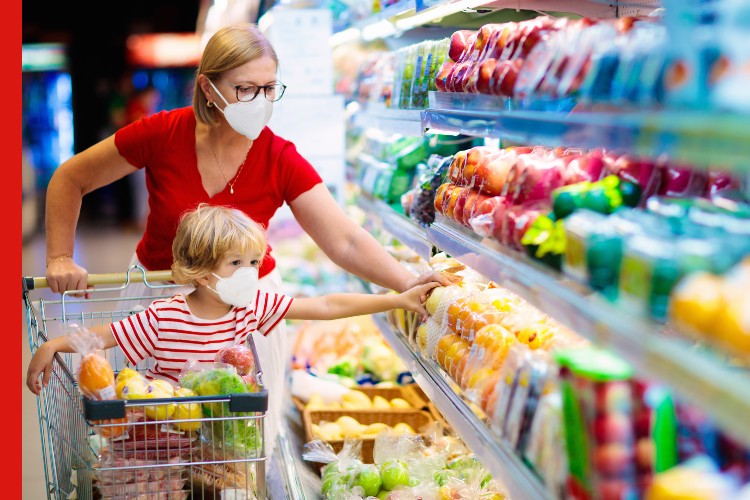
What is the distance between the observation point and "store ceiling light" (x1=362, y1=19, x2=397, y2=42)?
13.7 ft

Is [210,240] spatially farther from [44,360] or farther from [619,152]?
[619,152]

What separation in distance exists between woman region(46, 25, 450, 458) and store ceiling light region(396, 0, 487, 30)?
617 millimetres

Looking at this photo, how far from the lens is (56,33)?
1923 centimetres

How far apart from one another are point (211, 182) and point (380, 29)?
5.21 ft

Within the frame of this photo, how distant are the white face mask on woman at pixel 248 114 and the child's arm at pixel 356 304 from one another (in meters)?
0.60

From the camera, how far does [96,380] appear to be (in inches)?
86.3

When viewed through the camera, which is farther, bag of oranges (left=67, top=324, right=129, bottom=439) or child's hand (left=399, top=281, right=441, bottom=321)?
child's hand (left=399, top=281, right=441, bottom=321)

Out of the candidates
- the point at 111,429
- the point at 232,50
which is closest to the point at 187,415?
the point at 111,429

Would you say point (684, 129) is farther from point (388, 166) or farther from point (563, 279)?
point (388, 166)

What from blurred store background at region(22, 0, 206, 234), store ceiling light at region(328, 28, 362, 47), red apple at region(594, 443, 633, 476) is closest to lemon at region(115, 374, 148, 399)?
red apple at region(594, 443, 633, 476)

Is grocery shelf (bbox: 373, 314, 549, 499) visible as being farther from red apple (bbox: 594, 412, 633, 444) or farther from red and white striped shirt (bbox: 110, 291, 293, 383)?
red and white striped shirt (bbox: 110, 291, 293, 383)

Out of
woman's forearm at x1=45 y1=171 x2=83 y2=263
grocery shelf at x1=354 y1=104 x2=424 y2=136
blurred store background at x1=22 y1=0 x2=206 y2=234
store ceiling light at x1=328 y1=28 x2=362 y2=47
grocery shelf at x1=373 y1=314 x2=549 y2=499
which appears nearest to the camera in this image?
grocery shelf at x1=373 y1=314 x2=549 y2=499

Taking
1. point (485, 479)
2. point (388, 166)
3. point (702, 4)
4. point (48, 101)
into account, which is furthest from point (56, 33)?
point (702, 4)

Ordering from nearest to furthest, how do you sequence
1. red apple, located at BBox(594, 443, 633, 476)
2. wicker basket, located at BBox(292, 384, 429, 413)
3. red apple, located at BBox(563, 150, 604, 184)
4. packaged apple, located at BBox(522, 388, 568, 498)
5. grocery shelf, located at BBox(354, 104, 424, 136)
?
red apple, located at BBox(594, 443, 633, 476), packaged apple, located at BBox(522, 388, 568, 498), red apple, located at BBox(563, 150, 604, 184), grocery shelf, located at BBox(354, 104, 424, 136), wicker basket, located at BBox(292, 384, 429, 413)
